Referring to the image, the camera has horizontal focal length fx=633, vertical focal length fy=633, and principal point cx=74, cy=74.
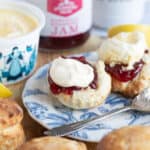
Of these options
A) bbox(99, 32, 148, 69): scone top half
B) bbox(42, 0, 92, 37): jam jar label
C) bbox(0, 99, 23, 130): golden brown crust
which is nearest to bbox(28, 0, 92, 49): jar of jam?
bbox(42, 0, 92, 37): jam jar label

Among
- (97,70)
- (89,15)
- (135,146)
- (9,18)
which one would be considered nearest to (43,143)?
(135,146)

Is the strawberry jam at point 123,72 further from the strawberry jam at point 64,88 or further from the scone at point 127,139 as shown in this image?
the scone at point 127,139

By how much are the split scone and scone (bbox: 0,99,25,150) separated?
0.30 metres

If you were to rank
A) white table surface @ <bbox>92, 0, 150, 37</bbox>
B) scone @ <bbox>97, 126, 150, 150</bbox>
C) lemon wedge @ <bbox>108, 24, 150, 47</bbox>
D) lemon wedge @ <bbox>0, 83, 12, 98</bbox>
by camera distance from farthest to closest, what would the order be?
white table surface @ <bbox>92, 0, 150, 37</bbox> → lemon wedge @ <bbox>108, 24, 150, 47</bbox> → lemon wedge @ <bbox>0, 83, 12, 98</bbox> → scone @ <bbox>97, 126, 150, 150</bbox>

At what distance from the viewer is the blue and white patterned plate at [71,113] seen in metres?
1.42

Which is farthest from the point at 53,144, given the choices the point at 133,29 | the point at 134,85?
the point at 133,29

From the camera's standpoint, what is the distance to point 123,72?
1.56m

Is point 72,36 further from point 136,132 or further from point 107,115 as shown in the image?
point 136,132

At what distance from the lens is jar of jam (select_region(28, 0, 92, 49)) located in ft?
5.83

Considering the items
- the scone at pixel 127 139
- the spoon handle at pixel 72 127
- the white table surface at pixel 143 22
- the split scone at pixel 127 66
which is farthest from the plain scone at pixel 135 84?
the white table surface at pixel 143 22

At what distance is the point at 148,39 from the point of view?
1.73 metres

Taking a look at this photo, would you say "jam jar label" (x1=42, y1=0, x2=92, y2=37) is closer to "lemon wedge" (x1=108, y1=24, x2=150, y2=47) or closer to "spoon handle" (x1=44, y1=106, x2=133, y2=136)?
"lemon wedge" (x1=108, y1=24, x2=150, y2=47)

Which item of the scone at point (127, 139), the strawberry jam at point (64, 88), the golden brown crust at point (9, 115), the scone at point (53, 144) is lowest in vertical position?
the strawberry jam at point (64, 88)

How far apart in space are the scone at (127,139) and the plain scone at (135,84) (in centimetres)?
24
